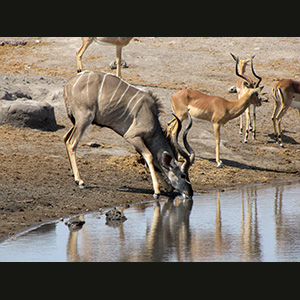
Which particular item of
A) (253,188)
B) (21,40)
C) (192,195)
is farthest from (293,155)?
(21,40)

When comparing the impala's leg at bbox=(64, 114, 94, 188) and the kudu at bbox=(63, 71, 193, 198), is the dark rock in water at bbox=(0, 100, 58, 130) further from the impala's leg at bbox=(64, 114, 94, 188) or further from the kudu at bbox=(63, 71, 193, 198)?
the impala's leg at bbox=(64, 114, 94, 188)

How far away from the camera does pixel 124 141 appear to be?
11.8 meters

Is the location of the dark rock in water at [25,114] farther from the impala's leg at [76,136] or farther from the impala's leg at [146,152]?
the impala's leg at [146,152]

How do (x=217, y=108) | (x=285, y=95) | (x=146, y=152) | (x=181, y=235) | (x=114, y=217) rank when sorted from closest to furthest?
1. (x=181, y=235)
2. (x=114, y=217)
3. (x=146, y=152)
4. (x=217, y=108)
5. (x=285, y=95)

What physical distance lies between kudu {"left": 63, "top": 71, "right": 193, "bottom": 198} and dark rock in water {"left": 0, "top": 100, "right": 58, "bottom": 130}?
98.8 inches

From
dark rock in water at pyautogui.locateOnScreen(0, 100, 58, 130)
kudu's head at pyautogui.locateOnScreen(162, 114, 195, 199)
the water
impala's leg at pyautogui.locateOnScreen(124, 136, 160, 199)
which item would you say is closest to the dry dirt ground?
dark rock in water at pyautogui.locateOnScreen(0, 100, 58, 130)

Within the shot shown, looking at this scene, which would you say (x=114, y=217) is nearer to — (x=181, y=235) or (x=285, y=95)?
(x=181, y=235)

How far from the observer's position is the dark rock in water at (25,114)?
11.6 meters

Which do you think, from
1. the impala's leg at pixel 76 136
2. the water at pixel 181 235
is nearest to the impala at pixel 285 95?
the water at pixel 181 235

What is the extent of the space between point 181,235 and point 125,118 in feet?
9.68

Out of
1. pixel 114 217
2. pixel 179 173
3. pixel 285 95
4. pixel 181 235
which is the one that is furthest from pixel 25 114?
pixel 285 95

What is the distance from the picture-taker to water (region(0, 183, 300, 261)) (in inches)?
226

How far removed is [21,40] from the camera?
23.1 m

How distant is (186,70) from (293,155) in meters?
7.25
